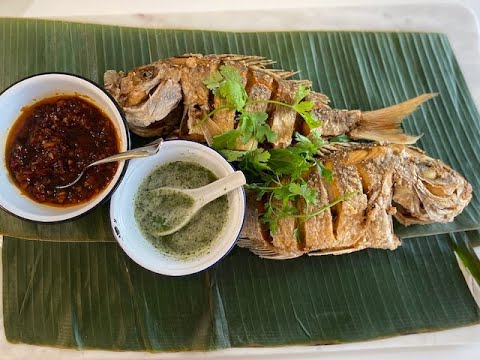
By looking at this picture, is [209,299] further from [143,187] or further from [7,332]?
[7,332]

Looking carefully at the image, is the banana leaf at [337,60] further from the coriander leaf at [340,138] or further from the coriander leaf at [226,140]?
the coriander leaf at [226,140]

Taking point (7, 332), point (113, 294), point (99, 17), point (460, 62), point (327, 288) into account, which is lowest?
point (7, 332)

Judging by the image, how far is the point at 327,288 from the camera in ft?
8.99

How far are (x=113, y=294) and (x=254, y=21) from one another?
5.92ft

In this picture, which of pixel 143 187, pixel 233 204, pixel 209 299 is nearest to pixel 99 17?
pixel 143 187

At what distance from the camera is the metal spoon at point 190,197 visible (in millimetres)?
2368

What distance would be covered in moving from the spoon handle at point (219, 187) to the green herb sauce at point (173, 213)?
66 mm

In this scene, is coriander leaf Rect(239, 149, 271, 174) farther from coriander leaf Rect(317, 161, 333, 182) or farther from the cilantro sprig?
coriander leaf Rect(317, 161, 333, 182)

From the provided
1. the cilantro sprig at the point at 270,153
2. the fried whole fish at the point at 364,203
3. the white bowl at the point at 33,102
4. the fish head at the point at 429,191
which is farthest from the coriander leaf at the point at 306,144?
the white bowl at the point at 33,102

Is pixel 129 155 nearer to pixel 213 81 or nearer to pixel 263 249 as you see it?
pixel 213 81

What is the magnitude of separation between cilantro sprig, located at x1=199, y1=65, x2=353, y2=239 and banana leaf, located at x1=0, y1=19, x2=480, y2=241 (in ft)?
1.65

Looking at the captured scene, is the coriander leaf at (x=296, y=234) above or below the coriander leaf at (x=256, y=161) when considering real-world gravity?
below

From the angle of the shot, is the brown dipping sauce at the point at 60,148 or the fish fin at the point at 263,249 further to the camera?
the fish fin at the point at 263,249

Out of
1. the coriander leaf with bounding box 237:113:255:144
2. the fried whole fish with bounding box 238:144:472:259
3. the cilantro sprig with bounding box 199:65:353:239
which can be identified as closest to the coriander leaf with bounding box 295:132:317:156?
the cilantro sprig with bounding box 199:65:353:239
